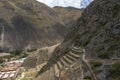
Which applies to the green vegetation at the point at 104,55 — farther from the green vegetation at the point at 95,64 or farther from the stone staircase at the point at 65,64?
the stone staircase at the point at 65,64

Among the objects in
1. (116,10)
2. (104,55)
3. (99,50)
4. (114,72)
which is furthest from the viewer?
(116,10)

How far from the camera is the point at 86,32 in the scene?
43.3 metres

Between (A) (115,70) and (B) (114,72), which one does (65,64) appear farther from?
(B) (114,72)

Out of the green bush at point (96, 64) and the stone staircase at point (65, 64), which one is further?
the stone staircase at point (65, 64)

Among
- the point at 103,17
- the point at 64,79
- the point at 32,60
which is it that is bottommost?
the point at 32,60

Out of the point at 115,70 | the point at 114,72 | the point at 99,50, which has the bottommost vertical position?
the point at 114,72

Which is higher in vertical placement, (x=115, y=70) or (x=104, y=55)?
(x=104, y=55)

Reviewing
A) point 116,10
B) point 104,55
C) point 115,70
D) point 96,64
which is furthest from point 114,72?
point 116,10

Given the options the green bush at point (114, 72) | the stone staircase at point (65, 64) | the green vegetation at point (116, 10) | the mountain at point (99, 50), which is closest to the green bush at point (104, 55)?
the mountain at point (99, 50)

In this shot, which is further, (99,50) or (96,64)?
(99,50)

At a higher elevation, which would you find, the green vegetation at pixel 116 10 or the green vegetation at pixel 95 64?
the green vegetation at pixel 116 10

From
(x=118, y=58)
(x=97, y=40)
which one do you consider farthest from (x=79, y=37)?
(x=118, y=58)

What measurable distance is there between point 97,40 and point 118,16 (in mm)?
3524

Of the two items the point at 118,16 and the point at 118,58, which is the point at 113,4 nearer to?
the point at 118,16
